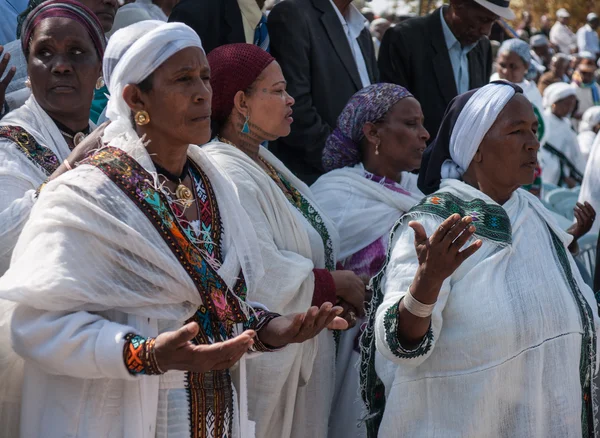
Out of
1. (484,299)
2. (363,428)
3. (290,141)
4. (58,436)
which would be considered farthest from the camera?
(290,141)

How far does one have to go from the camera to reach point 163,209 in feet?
10.6

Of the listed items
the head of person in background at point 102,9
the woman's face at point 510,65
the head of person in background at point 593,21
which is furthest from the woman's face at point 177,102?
the head of person in background at point 593,21

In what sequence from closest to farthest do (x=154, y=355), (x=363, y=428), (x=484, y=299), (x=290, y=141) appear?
(x=154, y=355) < (x=484, y=299) < (x=363, y=428) < (x=290, y=141)

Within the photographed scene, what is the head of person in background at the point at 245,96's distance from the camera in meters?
4.70

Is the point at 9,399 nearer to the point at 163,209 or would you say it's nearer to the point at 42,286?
the point at 42,286

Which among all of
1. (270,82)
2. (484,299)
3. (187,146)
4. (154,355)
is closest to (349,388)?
(484,299)

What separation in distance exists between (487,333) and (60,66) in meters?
2.13

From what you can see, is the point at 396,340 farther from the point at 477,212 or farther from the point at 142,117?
the point at 142,117

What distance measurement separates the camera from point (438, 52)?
6820 millimetres

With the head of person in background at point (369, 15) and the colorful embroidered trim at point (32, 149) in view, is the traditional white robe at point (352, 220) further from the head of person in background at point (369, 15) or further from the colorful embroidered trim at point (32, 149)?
the head of person in background at point (369, 15)

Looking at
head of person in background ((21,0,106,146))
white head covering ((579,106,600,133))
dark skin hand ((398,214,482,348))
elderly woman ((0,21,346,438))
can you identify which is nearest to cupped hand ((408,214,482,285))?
dark skin hand ((398,214,482,348))

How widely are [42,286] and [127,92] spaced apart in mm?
805

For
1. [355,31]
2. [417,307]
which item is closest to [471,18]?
[355,31]

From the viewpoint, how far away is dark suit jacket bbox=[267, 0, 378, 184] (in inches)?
227
